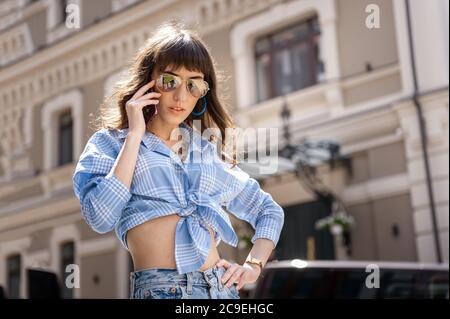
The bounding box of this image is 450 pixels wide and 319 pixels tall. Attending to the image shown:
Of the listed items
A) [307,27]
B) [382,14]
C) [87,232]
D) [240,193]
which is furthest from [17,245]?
[240,193]

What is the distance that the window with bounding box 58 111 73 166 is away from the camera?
50.4 feet

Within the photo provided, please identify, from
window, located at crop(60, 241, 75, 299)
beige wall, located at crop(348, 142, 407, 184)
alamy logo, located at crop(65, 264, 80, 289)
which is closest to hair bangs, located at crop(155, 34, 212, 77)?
alamy logo, located at crop(65, 264, 80, 289)

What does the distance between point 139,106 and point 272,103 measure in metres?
9.76

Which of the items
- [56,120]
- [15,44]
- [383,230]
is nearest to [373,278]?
[383,230]

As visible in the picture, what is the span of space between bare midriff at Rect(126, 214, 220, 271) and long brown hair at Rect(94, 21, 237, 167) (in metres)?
0.37

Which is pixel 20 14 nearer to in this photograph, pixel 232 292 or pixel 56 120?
pixel 56 120

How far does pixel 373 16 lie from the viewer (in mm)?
10164

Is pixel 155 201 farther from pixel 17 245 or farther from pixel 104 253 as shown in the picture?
pixel 17 245

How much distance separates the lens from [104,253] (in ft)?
46.1

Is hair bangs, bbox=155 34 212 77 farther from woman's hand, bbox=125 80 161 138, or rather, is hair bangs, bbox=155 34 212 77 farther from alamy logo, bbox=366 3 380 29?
alamy logo, bbox=366 3 380 29

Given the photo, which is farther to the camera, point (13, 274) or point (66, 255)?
point (13, 274)

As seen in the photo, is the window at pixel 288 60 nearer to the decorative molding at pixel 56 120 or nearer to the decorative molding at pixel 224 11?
the decorative molding at pixel 224 11
